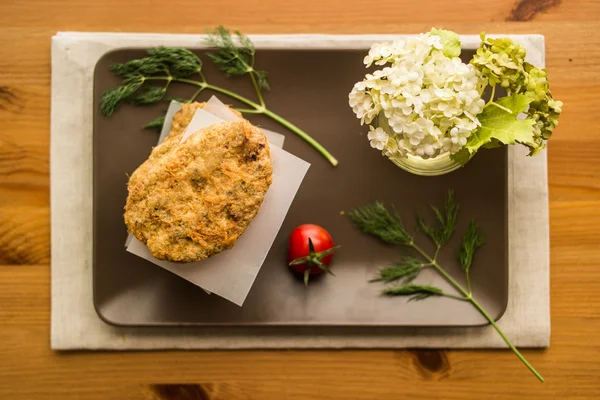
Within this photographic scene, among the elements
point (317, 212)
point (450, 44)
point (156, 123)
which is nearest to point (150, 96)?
point (156, 123)

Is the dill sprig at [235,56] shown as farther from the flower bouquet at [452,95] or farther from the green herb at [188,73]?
the flower bouquet at [452,95]

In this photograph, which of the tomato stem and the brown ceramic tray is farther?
the brown ceramic tray

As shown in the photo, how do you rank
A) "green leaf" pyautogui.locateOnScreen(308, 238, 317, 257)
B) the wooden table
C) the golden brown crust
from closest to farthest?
the golden brown crust, "green leaf" pyautogui.locateOnScreen(308, 238, 317, 257), the wooden table

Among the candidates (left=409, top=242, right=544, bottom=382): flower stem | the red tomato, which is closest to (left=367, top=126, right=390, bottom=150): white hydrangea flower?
the red tomato

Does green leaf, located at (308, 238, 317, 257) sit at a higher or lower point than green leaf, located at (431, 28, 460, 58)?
lower

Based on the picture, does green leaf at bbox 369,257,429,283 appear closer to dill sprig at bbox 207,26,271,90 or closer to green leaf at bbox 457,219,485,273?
green leaf at bbox 457,219,485,273

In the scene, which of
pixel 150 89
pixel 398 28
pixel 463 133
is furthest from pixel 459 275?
pixel 150 89

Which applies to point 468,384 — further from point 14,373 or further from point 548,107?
point 14,373

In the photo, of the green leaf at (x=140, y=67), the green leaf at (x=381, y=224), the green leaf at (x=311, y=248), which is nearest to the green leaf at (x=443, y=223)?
the green leaf at (x=381, y=224)
